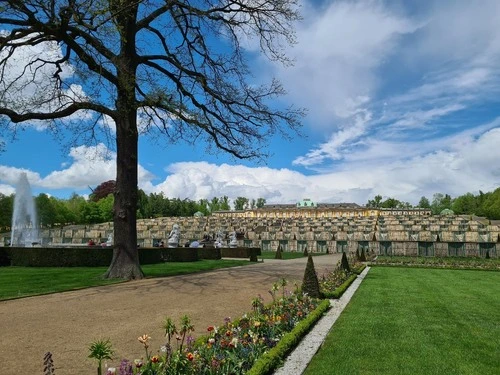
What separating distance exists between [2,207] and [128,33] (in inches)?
2148

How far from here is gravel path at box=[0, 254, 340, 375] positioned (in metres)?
6.08

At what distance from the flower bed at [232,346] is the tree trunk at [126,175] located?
8388 millimetres

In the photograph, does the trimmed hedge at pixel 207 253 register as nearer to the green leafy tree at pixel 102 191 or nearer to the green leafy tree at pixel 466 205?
the green leafy tree at pixel 102 191

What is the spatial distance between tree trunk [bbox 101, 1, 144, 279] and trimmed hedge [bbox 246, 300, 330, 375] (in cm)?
868

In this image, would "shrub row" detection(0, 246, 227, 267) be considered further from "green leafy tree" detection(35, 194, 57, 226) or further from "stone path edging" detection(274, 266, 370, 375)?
"green leafy tree" detection(35, 194, 57, 226)

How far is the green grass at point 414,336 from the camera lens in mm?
5954

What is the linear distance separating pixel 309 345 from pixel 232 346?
201 cm

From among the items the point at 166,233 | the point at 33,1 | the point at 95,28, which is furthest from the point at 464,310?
the point at 166,233

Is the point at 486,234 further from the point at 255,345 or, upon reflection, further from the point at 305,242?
the point at 255,345

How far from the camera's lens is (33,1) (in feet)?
40.8

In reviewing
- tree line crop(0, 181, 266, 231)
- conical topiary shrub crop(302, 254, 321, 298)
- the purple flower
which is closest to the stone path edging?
conical topiary shrub crop(302, 254, 321, 298)

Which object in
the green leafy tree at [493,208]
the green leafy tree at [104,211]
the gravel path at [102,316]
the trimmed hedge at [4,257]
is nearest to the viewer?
the gravel path at [102,316]

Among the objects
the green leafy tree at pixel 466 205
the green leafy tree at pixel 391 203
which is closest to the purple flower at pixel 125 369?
the green leafy tree at pixel 466 205

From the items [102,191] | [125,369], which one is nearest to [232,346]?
[125,369]
